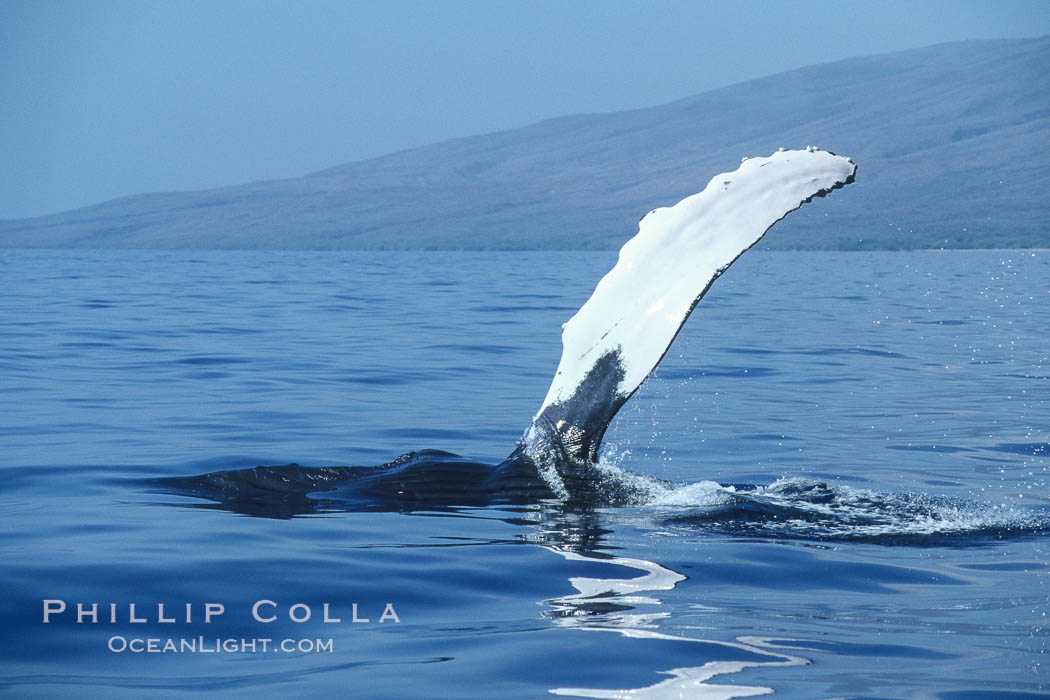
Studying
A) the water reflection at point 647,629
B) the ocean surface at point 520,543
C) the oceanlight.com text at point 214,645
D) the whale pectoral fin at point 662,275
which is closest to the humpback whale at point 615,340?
the whale pectoral fin at point 662,275

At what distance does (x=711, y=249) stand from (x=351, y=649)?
8.38ft

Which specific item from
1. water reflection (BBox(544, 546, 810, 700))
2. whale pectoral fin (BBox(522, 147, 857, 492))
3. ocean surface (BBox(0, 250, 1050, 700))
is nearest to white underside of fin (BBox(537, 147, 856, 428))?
whale pectoral fin (BBox(522, 147, 857, 492))

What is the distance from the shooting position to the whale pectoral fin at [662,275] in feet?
18.0

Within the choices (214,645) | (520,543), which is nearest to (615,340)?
(520,543)

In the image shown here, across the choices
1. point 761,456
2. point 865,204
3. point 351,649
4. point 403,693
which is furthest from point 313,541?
point 865,204

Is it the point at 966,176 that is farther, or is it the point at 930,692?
the point at 966,176

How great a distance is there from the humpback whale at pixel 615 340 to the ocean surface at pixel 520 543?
0.18m

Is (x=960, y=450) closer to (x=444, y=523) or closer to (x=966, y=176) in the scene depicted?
(x=444, y=523)

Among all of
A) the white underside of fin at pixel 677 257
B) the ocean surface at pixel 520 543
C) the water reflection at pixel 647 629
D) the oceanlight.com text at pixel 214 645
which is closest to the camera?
the water reflection at pixel 647 629

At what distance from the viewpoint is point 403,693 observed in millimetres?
3428

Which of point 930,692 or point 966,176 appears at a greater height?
point 966,176

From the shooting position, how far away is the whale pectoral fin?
5496mm

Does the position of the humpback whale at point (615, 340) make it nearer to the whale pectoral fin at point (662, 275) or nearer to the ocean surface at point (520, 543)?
the whale pectoral fin at point (662, 275)

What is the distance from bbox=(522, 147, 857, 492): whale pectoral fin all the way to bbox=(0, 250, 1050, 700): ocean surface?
57 cm
